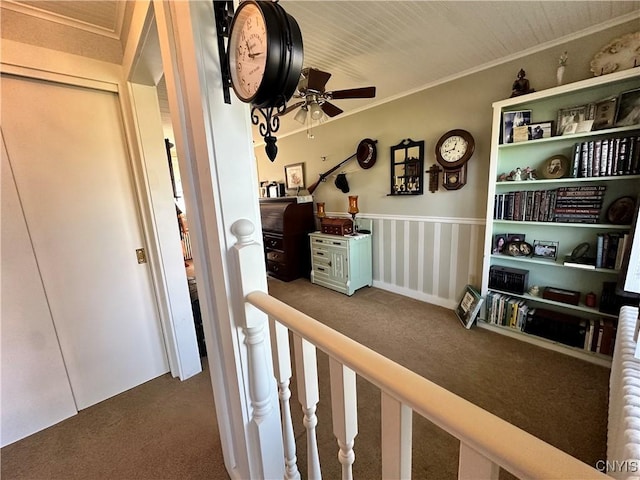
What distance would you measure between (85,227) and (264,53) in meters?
1.72

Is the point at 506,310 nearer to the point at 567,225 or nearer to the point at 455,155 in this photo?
the point at 567,225

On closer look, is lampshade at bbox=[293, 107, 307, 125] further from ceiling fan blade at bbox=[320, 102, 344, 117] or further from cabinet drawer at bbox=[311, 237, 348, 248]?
cabinet drawer at bbox=[311, 237, 348, 248]

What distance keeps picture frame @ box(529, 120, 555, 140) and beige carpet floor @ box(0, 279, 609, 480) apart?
5.56ft

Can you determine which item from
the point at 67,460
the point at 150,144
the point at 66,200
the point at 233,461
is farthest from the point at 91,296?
the point at 233,461

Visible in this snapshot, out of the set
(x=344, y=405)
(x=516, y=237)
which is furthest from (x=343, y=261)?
(x=344, y=405)

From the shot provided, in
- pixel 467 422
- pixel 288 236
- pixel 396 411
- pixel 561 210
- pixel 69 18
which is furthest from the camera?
pixel 288 236

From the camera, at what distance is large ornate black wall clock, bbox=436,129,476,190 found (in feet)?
8.25

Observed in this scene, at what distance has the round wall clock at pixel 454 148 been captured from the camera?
250 cm

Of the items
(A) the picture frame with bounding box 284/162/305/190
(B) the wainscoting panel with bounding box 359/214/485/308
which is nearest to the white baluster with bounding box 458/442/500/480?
(B) the wainscoting panel with bounding box 359/214/485/308

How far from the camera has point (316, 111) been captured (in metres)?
2.15

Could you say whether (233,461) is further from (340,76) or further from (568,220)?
(340,76)

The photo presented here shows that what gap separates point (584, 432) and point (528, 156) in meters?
1.93

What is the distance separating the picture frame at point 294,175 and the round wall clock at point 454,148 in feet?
7.28

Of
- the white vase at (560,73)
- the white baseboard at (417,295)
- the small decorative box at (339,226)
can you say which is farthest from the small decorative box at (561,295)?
the small decorative box at (339,226)
